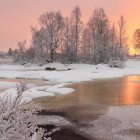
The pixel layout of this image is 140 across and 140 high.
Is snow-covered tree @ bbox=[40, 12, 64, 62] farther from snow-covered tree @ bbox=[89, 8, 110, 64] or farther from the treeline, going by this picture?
snow-covered tree @ bbox=[89, 8, 110, 64]

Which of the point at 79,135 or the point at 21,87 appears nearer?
the point at 21,87

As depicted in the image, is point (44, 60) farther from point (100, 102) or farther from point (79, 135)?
point (79, 135)

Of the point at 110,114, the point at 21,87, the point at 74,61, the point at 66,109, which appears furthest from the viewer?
the point at 74,61

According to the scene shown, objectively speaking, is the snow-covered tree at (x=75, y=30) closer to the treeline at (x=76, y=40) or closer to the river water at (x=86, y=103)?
the treeline at (x=76, y=40)

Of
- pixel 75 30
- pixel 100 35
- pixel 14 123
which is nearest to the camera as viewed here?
pixel 14 123

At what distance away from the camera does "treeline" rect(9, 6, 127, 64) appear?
55.6 meters

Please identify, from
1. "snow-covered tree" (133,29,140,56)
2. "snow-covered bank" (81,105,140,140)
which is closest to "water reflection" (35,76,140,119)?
"snow-covered bank" (81,105,140,140)

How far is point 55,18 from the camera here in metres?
61.3

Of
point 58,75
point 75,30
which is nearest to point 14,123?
point 58,75

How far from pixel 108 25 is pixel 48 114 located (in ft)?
154

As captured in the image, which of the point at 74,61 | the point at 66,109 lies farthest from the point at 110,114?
the point at 74,61

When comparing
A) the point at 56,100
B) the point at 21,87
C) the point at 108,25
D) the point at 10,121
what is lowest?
the point at 56,100

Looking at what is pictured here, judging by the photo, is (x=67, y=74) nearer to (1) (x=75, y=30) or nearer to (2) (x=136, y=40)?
(1) (x=75, y=30)

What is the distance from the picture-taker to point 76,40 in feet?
192
